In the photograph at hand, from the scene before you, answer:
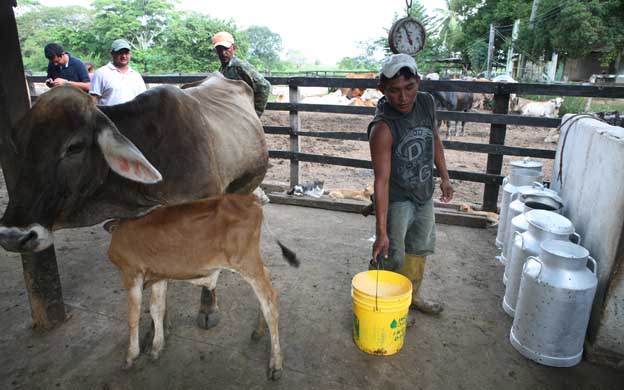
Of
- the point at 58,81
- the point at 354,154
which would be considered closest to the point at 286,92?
the point at 354,154

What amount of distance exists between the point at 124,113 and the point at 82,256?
2.15m

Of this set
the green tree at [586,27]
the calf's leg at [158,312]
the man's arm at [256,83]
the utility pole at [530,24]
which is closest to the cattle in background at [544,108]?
the green tree at [586,27]

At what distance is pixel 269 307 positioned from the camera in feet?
7.78

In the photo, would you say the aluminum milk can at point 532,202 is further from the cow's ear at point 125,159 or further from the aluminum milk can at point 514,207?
the cow's ear at point 125,159

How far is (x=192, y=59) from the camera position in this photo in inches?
1080

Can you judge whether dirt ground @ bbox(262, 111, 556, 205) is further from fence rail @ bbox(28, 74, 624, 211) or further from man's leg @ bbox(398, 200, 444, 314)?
man's leg @ bbox(398, 200, 444, 314)

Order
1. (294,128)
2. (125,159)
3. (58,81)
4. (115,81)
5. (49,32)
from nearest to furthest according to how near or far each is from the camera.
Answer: (125,159)
(115,81)
(58,81)
(294,128)
(49,32)

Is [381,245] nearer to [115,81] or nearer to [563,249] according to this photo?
[563,249]

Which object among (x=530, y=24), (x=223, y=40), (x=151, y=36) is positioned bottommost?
(x=223, y=40)

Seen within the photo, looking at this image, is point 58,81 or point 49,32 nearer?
point 58,81

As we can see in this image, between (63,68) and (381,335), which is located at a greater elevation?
(63,68)

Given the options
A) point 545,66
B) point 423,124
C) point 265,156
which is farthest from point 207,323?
point 545,66

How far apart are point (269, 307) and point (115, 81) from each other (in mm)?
3301

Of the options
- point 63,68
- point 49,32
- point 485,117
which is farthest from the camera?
point 49,32
